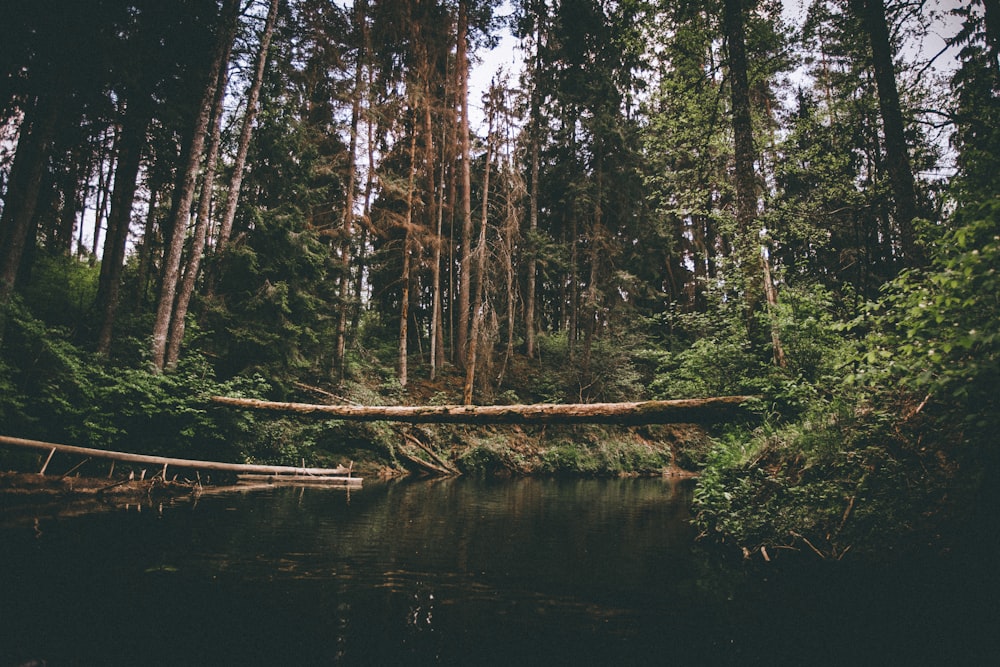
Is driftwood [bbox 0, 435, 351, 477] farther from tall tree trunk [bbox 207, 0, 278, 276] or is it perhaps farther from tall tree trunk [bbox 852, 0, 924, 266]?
tall tree trunk [bbox 852, 0, 924, 266]

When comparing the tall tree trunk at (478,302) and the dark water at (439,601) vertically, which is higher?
the tall tree trunk at (478,302)

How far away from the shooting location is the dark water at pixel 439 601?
3.12 m

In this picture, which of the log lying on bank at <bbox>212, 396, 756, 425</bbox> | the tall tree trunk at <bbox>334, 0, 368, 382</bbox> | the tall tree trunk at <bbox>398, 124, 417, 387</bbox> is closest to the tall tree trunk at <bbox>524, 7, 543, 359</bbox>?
the tall tree trunk at <bbox>398, 124, 417, 387</bbox>

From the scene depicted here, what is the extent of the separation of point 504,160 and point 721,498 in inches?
638

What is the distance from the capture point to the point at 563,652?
3.27 m

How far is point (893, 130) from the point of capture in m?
7.89

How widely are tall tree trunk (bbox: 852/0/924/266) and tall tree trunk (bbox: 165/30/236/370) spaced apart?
14983 mm

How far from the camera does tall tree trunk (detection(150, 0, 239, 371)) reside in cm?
1164

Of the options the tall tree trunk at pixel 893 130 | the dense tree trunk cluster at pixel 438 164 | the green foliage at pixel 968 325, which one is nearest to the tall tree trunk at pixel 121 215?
the dense tree trunk cluster at pixel 438 164

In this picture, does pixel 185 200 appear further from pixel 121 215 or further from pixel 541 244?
pixel 541 244

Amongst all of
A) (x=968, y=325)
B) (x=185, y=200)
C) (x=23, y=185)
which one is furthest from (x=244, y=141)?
(x=968, y=325)

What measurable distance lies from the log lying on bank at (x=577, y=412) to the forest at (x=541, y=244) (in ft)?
2.09

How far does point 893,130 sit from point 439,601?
1002 cm

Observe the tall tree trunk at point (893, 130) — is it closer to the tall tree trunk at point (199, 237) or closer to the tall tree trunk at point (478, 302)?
the tall tree trunk at point (478, 302)
